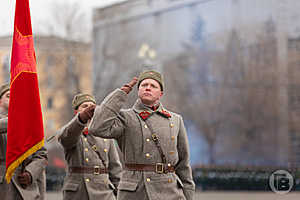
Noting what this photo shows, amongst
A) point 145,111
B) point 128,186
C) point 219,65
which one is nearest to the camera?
point 128,186

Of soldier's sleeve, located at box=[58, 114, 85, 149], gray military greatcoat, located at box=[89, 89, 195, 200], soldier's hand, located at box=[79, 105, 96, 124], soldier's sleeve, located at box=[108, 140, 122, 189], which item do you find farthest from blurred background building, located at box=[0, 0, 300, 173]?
gray military greatcoat, located at box=[89, 89, 195, 200]

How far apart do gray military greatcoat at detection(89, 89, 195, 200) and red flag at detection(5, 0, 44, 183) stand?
169cm

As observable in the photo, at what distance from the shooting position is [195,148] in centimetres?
3891

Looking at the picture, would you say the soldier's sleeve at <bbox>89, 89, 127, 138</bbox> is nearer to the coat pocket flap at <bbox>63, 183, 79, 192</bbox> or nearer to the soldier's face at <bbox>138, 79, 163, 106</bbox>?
the soldier's face at <bbox>138, 79, 163, 106</bbox>

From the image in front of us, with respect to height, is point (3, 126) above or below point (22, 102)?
below

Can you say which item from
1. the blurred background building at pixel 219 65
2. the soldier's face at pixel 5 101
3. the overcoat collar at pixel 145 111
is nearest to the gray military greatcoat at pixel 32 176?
the soldier's face at pixel 5 101

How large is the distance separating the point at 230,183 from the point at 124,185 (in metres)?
17.1

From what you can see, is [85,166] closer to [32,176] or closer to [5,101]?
[32,176]

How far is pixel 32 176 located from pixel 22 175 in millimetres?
118

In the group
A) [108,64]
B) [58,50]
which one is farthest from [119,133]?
Result: [58,50]

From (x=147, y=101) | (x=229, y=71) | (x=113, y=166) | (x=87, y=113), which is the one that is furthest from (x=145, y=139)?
(x=229, y=71)

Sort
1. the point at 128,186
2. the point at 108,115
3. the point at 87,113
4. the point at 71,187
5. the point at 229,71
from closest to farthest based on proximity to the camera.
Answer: the point at 108,115 → the point at 128,186 → the point at 87,113 → the point at 71,187 → the point at 229,71

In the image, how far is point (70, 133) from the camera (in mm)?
7809

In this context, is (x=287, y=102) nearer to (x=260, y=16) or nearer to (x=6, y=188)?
(x=260, y=16)
